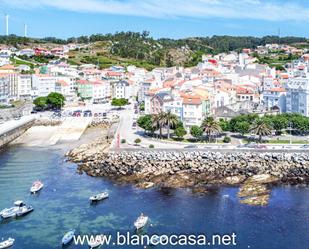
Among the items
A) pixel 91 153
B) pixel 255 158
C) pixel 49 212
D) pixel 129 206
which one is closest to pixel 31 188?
pixel 49 212

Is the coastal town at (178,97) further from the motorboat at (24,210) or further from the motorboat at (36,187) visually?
the motorboat at (24,210)

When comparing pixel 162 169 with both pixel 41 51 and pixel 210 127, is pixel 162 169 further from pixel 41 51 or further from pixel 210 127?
pixel 41 51

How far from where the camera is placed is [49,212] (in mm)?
38125

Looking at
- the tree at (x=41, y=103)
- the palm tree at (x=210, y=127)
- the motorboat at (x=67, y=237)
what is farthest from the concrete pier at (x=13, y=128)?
the motorboat at (x=67, y=237)

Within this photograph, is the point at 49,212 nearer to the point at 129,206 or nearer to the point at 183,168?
the point at 129,206

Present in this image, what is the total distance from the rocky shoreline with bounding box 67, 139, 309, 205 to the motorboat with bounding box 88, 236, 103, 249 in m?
12.2

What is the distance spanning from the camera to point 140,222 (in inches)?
1366

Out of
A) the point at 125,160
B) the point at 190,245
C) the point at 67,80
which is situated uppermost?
the point at 67,80

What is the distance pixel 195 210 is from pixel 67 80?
2929 inches

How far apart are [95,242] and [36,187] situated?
13072mm

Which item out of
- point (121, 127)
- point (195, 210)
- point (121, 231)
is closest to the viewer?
point (121, 231)

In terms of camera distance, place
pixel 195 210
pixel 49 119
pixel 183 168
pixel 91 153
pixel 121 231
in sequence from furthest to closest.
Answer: pixel 49 119 → pixel 91 153 → pixel 183 168 → pixel 195 210 → pixel 121 231

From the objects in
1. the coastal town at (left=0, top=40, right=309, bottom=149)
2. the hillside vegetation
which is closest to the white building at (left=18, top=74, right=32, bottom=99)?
the coastal town at (left=0, top=40, right=309, bottom=149)

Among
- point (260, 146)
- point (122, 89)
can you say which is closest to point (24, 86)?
point (122, 89)
